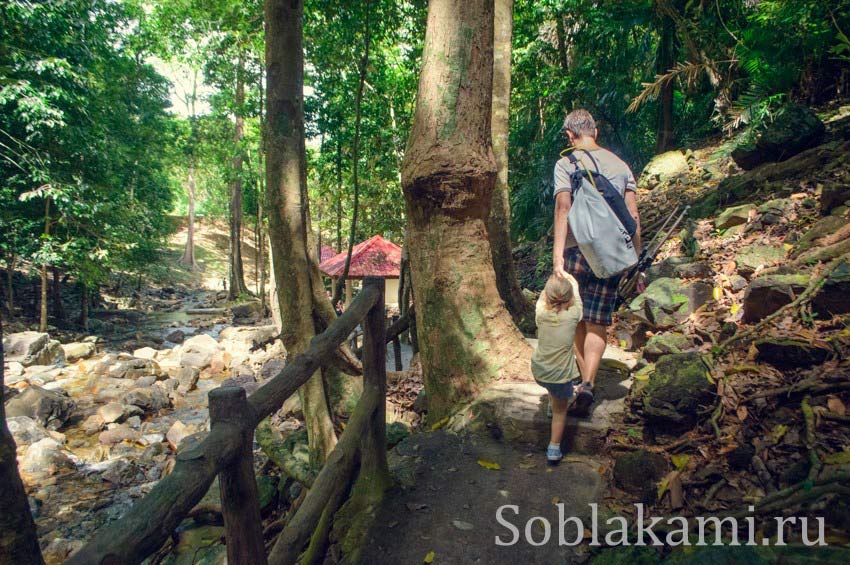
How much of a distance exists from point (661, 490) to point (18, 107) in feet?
43.7

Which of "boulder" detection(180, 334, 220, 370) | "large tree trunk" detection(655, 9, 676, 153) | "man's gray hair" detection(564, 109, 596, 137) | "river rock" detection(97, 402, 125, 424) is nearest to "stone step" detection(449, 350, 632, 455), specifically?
"man's gray hair" detection(564, 109, 596, 137)

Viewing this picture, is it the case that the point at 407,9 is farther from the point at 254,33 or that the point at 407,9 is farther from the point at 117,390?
the point at 117,390

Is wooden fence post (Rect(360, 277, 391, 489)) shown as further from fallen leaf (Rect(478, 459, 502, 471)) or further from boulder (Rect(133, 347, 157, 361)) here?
→ boulder (Rect(133, 347, 157, 361))

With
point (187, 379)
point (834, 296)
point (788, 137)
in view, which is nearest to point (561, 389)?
point (834, 296)

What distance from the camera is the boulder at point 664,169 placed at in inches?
374

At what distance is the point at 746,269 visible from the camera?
4.61m

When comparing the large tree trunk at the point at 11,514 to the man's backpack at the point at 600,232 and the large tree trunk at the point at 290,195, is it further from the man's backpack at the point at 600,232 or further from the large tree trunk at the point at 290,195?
the large tree trunk at the point at 290,195

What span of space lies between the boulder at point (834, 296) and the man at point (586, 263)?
1179mm

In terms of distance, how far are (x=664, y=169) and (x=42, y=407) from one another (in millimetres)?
12083

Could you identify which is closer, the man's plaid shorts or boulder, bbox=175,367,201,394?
the man's plaid shorts

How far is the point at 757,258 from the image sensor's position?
4.62 meters

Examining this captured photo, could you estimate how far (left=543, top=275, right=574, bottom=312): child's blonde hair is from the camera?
293cm

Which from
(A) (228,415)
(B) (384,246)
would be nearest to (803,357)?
(A) (228,415)

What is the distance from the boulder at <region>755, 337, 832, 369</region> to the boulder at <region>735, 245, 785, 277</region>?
5.42 feet
